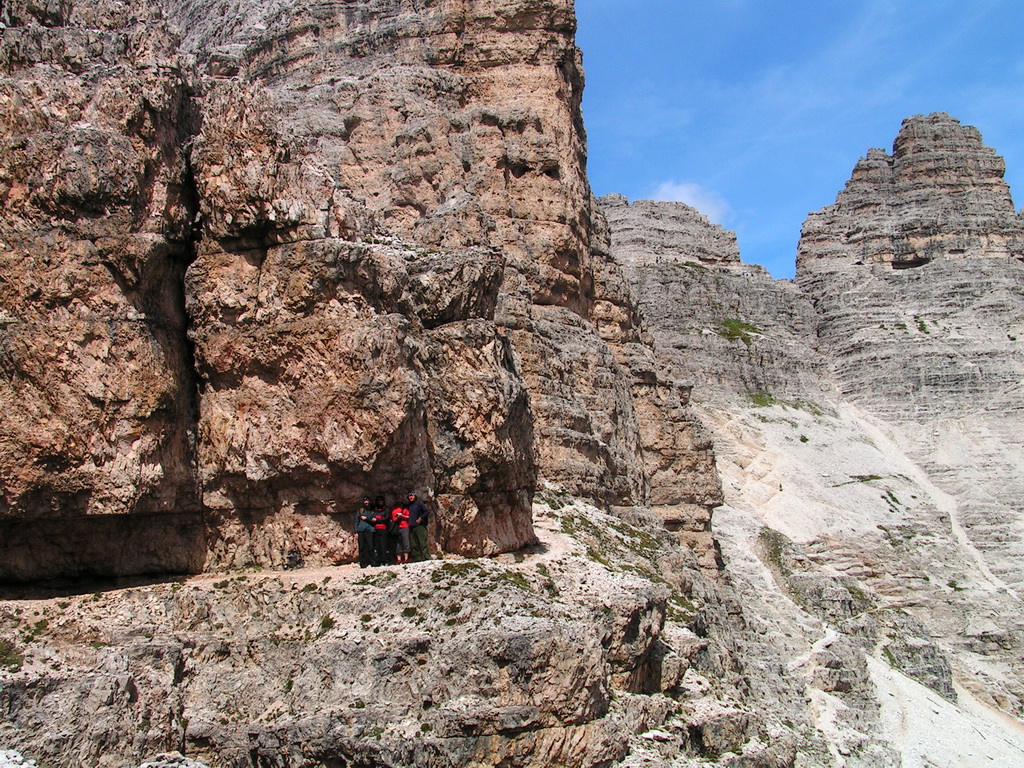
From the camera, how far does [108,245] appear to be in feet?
56.5

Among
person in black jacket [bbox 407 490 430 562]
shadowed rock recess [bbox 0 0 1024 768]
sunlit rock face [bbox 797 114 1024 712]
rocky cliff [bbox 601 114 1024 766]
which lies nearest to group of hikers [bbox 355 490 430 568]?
person in black jacket [bbox 407 490 430 562]

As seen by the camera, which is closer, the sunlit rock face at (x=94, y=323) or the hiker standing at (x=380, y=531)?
the sunlit rock face at (x=94, y=323)

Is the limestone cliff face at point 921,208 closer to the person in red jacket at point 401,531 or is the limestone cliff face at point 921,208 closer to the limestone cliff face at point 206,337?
the limestone cliff face at point 206,337

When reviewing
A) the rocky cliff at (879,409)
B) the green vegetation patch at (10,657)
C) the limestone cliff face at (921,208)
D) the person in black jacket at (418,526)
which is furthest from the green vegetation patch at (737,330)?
the green vegetation patch at (10,657)

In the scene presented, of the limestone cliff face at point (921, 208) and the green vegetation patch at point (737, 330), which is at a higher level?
the limestone cliff face at point (921, 208)

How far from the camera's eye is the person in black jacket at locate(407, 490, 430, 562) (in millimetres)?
18328

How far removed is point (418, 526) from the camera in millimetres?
18562

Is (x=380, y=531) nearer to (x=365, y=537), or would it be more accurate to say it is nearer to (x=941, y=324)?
(x=365, y=537)

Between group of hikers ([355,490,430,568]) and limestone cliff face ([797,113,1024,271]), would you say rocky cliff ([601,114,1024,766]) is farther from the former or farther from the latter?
group of hikers ([355,490,430,568])

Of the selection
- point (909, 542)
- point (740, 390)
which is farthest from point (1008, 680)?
point (740, 390)

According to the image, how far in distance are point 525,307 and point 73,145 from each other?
1412cm

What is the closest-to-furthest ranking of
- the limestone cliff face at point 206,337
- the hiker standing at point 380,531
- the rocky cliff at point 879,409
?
1. the limestone cliff face at point 206,337
2. the hiker standing at point 380,531
3. the rocky cliff at point 879,409

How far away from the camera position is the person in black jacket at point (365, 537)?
1792 cm

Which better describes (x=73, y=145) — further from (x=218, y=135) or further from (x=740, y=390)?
(x=740, y=390)
